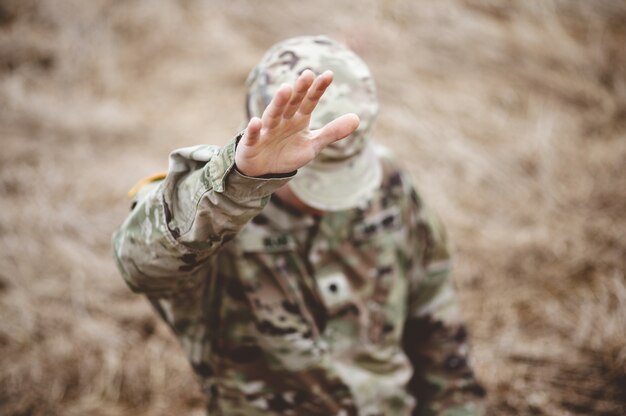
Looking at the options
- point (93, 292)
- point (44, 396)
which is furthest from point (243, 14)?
point (44, 396)

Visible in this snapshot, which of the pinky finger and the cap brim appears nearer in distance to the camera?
the pinky finger

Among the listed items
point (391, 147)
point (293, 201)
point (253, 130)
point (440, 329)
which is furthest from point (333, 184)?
point (391, 147)

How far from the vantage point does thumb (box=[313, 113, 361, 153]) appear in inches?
33.5

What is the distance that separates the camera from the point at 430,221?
152 cm

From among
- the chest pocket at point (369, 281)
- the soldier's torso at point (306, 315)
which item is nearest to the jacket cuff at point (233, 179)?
the soldier's torso at point (306, 315)

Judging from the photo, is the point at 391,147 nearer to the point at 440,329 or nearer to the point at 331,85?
the point at 440,329

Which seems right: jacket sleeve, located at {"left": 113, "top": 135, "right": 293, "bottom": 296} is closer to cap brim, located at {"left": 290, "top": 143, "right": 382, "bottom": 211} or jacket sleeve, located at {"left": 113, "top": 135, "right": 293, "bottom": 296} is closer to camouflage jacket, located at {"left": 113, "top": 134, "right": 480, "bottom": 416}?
camouflage jacket, located at {"left": 113, "top": 134, "right": 480, "bottom": 416}

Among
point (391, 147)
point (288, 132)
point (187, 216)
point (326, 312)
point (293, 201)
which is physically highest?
point (288, 132)

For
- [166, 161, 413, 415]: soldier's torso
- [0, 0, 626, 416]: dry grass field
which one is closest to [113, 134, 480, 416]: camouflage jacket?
[166, 161, 413, 415]: soldier's torso

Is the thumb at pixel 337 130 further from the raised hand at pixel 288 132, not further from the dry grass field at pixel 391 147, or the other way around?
the dry grass field at pixel 391 147

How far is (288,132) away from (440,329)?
1041 mm

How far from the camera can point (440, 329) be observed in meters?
1.57

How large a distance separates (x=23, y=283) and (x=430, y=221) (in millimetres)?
2512

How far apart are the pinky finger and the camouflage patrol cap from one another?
0.37 m
